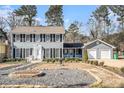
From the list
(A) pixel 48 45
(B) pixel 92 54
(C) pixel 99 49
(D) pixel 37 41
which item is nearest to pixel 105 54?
(C) pixel 99 49

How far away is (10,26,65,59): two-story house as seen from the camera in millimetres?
27797

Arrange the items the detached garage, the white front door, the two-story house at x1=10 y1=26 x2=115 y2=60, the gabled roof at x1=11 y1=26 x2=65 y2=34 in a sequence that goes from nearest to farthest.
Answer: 1. the white front door
2. the detached garage
3. the two-story house at x1=10 y1=26 x2=115 y2=60
4. the gabled roof at x1=11 y1=26 x2=65 y2=34

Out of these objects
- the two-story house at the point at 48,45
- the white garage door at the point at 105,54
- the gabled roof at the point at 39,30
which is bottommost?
the white garage door at the point at 105,54

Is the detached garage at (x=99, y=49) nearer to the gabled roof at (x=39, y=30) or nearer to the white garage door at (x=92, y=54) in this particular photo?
the white garage door at (x=92, y=54)

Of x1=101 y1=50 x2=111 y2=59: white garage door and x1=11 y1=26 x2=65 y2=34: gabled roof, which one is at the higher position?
x1=11 y1=26 x2=65 y2=34: gabled roof

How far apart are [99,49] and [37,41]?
550 cm

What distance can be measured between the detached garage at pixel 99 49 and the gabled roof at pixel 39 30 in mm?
2751

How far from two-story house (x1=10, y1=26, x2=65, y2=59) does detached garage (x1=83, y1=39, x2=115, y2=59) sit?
8.31 ft

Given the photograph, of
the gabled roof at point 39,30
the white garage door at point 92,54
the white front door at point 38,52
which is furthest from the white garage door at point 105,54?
the white front door at point 38,52

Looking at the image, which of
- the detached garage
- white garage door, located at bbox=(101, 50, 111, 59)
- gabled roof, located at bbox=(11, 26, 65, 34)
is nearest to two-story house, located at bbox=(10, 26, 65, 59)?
gabled roof, located at bbox=(11, 26, 65, 34)

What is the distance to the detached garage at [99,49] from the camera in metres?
27.4

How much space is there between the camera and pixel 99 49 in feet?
93.2

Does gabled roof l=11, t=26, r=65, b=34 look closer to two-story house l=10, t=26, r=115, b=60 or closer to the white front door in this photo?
two-story house l=10, t=26, r=115, b=60

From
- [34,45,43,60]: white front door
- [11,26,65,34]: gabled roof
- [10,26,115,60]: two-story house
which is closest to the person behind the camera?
[34,45,43,60]: white front door
